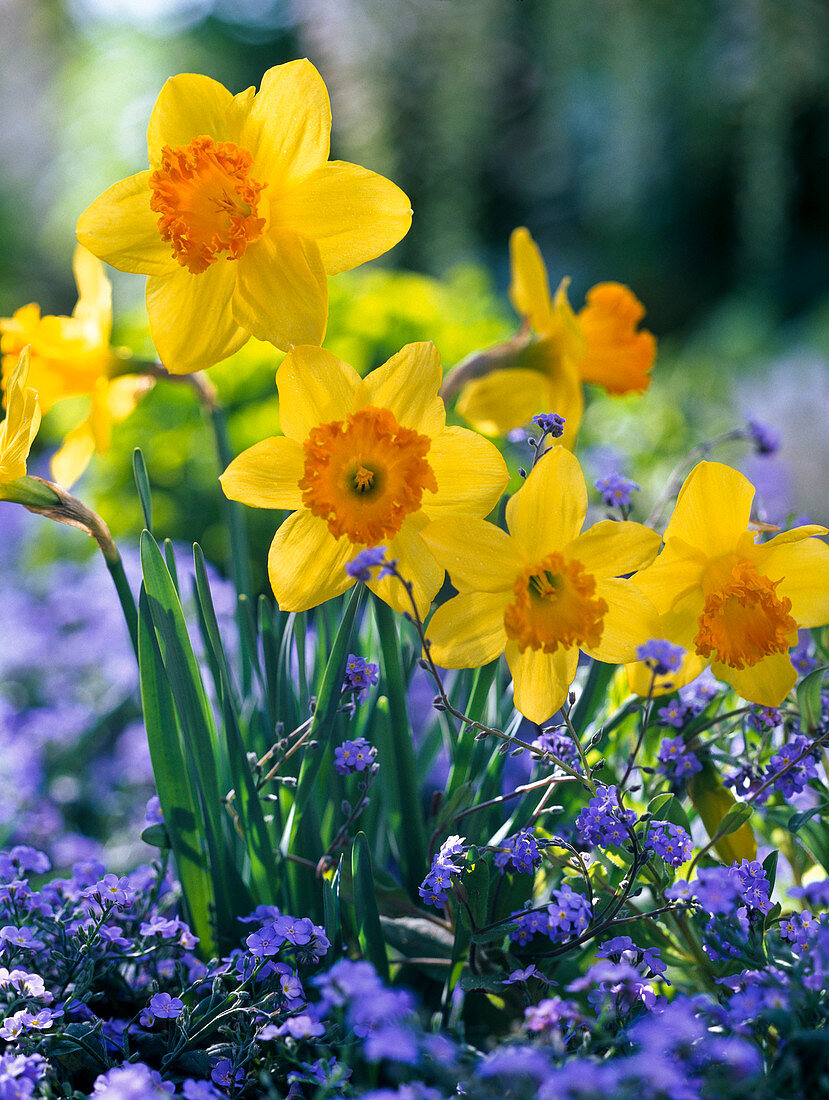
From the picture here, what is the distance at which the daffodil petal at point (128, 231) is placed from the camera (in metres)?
0.54

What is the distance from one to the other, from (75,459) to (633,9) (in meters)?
2.23

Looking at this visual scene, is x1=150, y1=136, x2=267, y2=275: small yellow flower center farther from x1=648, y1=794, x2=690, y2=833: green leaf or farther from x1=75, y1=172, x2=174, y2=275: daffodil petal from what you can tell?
x1=648, y1=794, x2=690, y2=833: green leaf

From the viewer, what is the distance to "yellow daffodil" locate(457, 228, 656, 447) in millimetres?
695

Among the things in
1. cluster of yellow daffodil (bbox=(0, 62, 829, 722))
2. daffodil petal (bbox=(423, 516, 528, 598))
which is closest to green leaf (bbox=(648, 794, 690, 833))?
cluster of yellow daffodil (bbox=(0, 62, 829, 722))

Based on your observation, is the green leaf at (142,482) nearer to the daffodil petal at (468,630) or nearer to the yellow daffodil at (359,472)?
the yellow daffodil at (359,472)

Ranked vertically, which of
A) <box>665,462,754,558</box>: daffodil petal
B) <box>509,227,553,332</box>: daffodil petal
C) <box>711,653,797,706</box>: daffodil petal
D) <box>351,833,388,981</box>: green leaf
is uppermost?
<box>509,227,553,332</box>: daffodil petal

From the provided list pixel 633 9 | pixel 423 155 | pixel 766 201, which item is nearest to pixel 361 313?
pixel 423 155

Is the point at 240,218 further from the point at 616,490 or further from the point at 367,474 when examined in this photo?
the point at 616,490

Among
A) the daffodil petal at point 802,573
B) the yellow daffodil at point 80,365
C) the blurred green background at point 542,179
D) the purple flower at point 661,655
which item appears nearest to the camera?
the purple flower at point 661,655

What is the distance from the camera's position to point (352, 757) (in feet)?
1.86

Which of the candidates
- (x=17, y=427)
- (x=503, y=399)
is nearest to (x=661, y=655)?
(x=503, y=399)

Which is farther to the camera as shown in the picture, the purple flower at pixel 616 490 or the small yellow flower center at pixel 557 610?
the purple flower at pixel 616 490

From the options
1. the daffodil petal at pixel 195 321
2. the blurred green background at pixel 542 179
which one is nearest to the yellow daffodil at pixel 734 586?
the blurred green background at pixel 542 179

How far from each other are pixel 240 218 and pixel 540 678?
36cm
